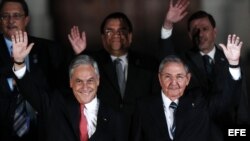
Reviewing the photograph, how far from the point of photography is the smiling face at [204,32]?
5.73 metres

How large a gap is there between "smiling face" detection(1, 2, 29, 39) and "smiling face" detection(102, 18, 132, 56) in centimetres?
62

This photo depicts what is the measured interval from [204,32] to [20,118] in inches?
60.9

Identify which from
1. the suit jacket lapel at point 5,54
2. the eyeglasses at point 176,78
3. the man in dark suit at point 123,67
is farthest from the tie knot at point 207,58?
the suit jacket lapel at point 5,54

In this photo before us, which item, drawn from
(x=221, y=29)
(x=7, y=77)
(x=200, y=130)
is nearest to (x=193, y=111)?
(x=200, y=130)

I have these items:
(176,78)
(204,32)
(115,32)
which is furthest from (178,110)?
(204,32)

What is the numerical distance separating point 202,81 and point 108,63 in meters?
0.70

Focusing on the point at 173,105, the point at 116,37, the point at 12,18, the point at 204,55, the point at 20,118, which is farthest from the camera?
the point at 204,55

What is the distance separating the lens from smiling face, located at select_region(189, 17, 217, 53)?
573cm

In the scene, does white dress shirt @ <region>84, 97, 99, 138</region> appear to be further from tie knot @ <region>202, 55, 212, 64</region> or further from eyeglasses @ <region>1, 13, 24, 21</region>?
tie knot @ <region>202, 55, 212, 64</region>

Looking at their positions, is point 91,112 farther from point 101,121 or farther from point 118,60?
point 118,60

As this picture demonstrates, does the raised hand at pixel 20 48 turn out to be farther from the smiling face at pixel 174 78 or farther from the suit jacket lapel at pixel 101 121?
the smiling face at pixel 174 78

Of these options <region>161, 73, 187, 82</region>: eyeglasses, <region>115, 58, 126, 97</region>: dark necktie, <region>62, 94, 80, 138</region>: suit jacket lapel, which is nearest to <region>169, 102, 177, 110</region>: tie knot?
<region>161, 73, 187, 82</region>: eyeglasses

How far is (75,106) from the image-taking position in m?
4.80

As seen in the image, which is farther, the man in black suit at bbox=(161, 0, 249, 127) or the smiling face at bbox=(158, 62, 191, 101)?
the man in black suit at bbox=(161, 0, 249, 127)
